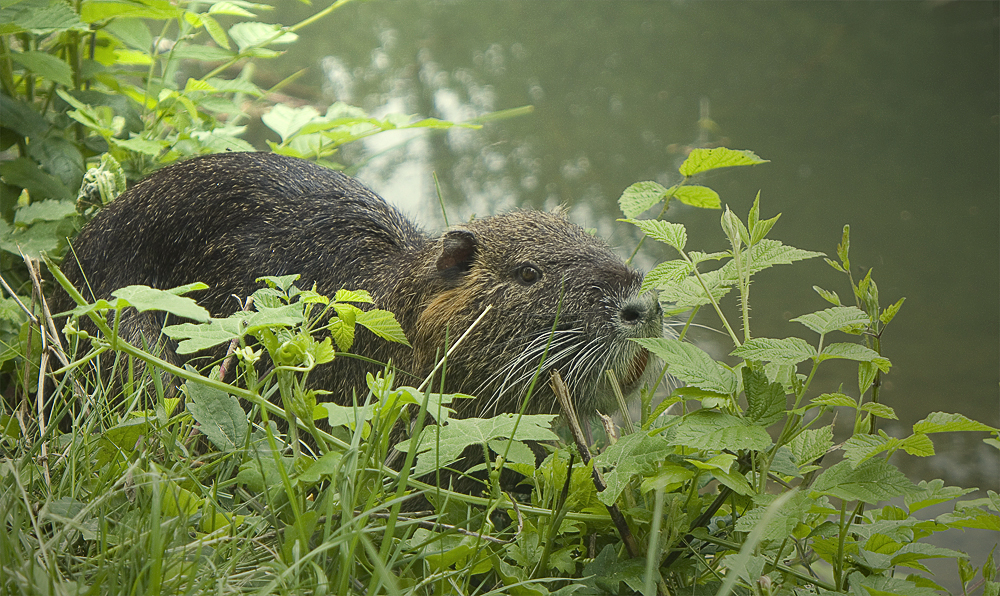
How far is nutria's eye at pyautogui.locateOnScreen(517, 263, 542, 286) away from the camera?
2.23 m

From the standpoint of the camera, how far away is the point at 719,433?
126cm

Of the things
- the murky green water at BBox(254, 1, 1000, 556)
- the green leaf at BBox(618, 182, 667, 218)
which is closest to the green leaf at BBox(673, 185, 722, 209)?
the green leaf at BBox(618, 182, 667, 218)

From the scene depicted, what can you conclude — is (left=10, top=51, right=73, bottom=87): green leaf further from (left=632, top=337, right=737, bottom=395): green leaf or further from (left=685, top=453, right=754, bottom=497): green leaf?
(left=685, top=453, right=754, bottom=497): green leaf

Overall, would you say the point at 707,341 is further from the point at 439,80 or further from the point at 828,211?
the point at 439,80

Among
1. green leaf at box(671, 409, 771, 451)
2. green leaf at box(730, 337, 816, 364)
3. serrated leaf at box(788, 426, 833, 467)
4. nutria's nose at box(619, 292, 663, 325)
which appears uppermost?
green leaf at box(730, 337, 816, 364)

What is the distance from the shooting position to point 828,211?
4691mm

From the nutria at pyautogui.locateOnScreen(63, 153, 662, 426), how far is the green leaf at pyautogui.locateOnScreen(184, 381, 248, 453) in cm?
68

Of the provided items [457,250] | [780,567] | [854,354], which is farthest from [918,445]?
[457,250]

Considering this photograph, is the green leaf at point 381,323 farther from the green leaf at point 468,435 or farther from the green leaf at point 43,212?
the green leaf at point 43,212

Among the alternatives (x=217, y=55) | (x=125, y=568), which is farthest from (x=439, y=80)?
(x=125, y=568)

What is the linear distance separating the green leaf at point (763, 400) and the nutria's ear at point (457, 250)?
113 centimetres

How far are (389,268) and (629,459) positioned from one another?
138 centimetres

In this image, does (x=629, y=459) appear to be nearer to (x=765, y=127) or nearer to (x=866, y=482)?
(x=866, y=482)

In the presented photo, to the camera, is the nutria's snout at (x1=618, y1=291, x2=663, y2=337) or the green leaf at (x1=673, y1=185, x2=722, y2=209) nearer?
the green leaf at (x1=673, y1=185, x2=722, y2=209)
